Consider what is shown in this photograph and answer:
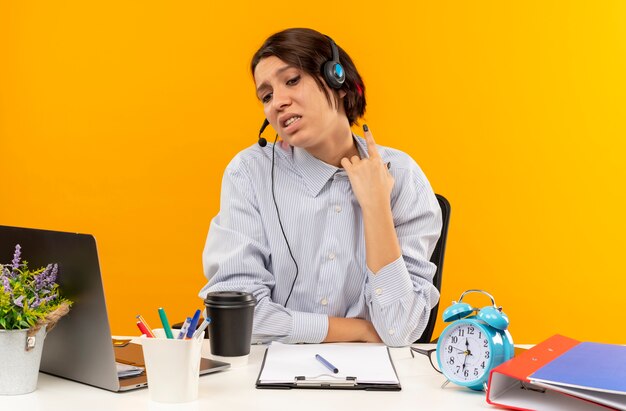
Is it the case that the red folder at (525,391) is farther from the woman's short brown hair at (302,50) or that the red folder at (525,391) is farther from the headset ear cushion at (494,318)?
the woman's short brown hair at (302,50)

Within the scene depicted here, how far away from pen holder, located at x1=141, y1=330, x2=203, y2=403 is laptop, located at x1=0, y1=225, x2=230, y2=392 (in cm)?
7

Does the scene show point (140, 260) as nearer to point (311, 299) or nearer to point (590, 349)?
point (311, 299)

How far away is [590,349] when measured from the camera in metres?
1.35

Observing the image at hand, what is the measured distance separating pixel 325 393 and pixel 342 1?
225cm

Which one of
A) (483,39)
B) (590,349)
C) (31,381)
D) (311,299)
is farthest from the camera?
(483,39)

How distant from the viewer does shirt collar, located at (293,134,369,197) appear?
6.70 ft

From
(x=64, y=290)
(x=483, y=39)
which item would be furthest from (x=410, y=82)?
(x=64, y=290)

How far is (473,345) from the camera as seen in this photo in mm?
1310

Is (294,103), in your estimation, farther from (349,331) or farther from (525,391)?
(525,391)

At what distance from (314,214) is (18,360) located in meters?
0.95

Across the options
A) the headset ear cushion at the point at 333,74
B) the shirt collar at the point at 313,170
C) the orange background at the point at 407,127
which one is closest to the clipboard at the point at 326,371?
the shirt collar at the point at 313,170

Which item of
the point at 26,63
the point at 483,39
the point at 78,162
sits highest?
the point at 483,39

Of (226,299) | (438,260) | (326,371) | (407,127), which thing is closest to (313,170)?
(438,260)

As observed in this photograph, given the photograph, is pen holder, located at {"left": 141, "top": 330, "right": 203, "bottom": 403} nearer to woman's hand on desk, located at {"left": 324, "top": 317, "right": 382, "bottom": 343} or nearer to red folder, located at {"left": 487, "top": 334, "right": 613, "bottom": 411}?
red folder, located at {"left": 487, "top": 334, "right": 613, "bottom": 411}
